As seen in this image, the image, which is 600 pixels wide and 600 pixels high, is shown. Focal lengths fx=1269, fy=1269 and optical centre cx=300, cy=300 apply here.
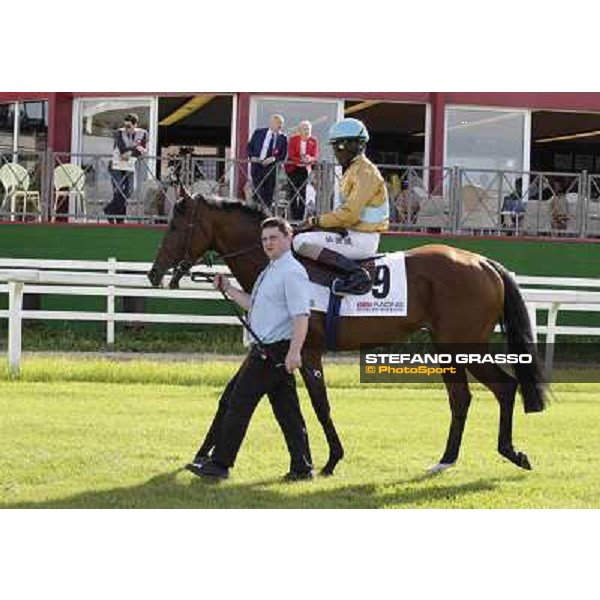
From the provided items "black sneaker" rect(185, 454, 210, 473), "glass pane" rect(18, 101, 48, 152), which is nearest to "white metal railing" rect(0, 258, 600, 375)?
"glass pane" rect(18, 101, 48, 152)

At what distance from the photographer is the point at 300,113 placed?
22.7 metres

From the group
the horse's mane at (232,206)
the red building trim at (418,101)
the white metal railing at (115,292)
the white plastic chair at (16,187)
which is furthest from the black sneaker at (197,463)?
the red building trim at (418,101)

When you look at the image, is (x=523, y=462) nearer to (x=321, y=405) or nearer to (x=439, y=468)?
(x=439, y=468)

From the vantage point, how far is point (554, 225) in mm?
21328

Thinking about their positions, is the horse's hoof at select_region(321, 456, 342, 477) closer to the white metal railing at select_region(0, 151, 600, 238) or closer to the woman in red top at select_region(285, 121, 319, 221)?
the woman in red top at select_region(285, 121, 319, 221)

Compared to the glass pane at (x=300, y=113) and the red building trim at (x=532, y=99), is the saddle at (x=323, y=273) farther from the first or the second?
the red building trim at (x=532, y=99)

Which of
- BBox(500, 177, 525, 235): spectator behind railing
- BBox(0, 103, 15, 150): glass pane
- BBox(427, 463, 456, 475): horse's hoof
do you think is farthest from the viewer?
BBox(0, 103, 15, 150): glass pane

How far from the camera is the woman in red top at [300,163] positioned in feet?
63.4

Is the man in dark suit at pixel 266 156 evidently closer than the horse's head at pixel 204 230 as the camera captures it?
No

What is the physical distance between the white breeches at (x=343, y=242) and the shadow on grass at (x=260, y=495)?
1.86 metres

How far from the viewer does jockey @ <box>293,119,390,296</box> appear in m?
9.75

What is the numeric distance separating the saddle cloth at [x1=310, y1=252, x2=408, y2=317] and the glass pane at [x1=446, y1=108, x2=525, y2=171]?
13471mm

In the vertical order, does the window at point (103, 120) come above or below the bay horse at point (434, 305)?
above

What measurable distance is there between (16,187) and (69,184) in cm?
97
